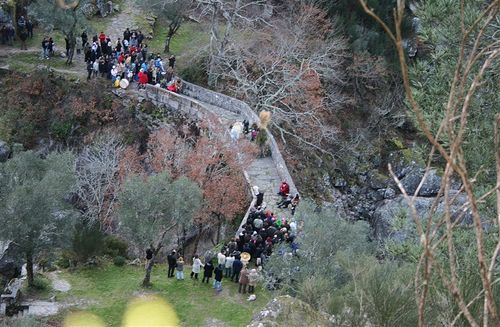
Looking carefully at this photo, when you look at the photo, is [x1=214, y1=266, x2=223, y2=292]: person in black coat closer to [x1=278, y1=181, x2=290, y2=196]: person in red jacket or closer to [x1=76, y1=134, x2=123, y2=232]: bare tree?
[x1=278, y1=181, x2=290, y2=196]: person in red jacket

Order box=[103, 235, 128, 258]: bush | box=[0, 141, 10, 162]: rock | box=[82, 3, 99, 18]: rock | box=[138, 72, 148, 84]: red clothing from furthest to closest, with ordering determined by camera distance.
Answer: box=[82, 3, 99, 18]: rock < box=[138, 72, 148, 84]: red clothing < box=[0, 141, 10, 162]: rock < box=[103, 235, 128, 258]: bush

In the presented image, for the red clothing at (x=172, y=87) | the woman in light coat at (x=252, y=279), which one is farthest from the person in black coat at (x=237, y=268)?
the red clothing at (x=172, y=87)

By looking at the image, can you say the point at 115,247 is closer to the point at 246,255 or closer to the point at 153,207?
the point at 153,207

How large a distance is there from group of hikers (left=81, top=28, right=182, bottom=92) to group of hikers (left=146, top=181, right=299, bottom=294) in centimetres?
1171

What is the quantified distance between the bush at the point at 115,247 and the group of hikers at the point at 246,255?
256cm

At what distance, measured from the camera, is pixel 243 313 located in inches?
693

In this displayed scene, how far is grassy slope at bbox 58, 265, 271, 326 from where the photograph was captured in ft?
57.4

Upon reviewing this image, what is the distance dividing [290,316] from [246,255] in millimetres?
5680

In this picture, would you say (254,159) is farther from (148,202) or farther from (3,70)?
(3,70)

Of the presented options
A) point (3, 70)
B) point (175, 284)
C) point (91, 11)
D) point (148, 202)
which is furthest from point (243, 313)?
point (91, 11)

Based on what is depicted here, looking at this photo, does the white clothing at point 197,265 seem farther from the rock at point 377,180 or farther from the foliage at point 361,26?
the foliage at point 361,26

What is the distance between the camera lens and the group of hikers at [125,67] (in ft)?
99.7

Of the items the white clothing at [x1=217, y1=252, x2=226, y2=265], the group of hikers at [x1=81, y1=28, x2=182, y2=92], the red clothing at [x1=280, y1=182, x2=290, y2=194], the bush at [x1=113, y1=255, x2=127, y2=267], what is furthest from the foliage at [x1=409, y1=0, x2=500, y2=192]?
the group of hikers at [x1=81, y1=28, x2=182, y2=92]

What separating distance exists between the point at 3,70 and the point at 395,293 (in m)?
25.3
